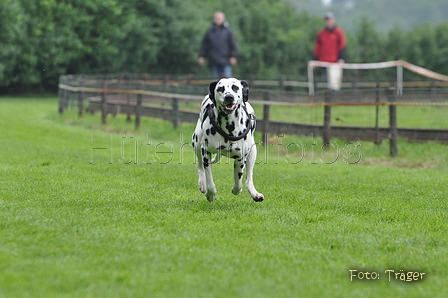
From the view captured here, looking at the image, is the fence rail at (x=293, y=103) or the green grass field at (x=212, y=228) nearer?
the green grass field at (x=212, y=228)

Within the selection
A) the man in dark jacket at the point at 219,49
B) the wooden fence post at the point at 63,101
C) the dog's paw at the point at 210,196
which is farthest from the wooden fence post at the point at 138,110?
the dog's paw at the point at 210,196

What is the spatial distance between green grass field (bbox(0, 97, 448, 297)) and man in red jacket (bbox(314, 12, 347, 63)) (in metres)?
10.7

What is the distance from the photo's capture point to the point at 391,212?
8445 mm

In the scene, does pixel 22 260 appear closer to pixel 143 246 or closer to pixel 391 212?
pixel 143 246

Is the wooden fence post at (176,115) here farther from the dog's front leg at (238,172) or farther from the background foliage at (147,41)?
the background foliage at (147,41)

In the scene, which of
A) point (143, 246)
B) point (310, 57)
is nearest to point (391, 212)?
point (143, 246)

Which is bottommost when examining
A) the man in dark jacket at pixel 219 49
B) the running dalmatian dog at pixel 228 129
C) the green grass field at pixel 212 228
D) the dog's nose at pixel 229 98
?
the green grass field at pixel 212 228

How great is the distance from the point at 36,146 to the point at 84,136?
2.92 m

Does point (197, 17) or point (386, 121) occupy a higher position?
point (197, 17)

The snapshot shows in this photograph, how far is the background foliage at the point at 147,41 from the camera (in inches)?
1325

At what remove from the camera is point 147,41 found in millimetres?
37188

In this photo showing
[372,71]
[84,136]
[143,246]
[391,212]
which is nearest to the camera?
[143,246]

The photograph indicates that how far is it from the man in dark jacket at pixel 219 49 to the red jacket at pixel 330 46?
3.35 meters

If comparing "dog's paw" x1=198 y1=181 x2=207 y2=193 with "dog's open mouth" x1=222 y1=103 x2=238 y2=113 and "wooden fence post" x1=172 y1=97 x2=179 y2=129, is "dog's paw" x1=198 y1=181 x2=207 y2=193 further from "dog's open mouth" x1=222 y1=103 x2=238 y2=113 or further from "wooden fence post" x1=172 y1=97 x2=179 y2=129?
"wooden fence post" x1=172 y1=97 x2=179 y2=129
